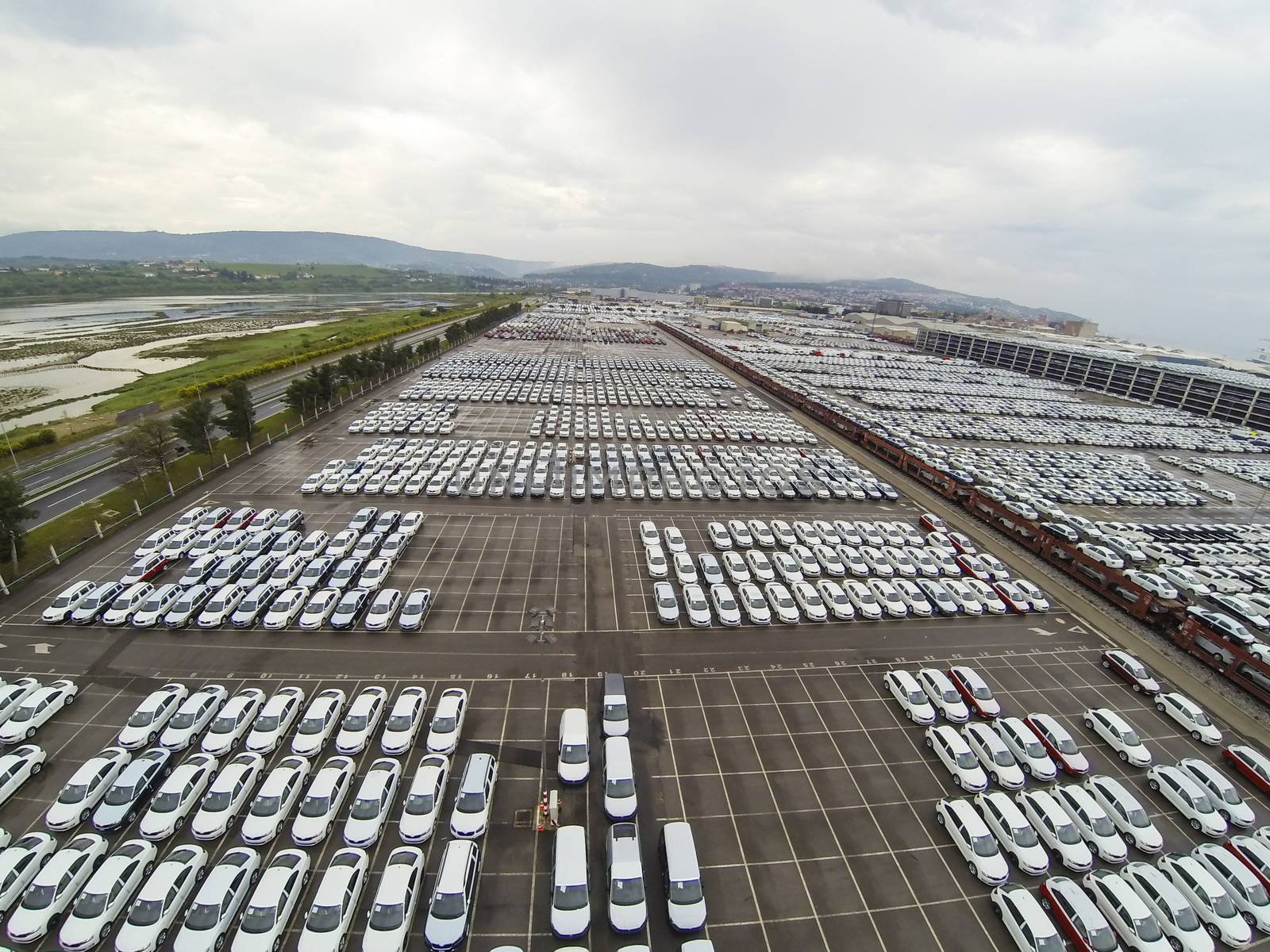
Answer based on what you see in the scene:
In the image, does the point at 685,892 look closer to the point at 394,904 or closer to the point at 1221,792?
the point at 394,904

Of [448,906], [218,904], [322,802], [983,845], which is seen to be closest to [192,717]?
[322,802]

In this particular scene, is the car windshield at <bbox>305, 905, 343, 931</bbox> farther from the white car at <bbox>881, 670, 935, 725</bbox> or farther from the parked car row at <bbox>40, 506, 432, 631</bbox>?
the white car at <bbox>881, 670, 935, 725</bbox>

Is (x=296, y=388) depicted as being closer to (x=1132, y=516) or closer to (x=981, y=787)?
(x=981, y=787)

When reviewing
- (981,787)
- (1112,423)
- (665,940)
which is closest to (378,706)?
(665,940)

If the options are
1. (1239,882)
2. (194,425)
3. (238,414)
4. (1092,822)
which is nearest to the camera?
(1239,882)

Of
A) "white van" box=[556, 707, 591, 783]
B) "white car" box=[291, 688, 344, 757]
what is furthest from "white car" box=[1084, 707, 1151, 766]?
"white car" box=[291, 688, 344, 757]

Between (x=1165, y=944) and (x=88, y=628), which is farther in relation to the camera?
(x=88, y=628)

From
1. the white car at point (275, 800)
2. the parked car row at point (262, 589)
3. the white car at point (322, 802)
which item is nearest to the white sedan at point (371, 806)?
the white car at point (322, 802)
